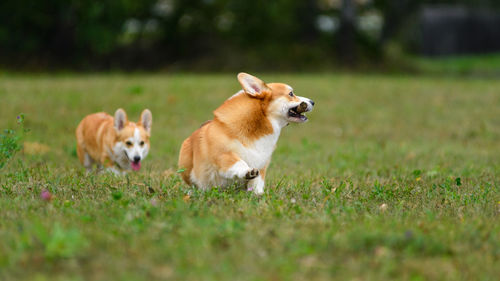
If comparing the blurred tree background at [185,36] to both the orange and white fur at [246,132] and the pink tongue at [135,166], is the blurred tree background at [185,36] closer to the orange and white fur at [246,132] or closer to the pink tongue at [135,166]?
the pink tongue at [135,166]

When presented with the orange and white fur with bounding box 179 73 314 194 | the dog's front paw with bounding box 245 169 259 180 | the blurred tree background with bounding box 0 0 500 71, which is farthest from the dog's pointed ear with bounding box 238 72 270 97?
the blurred tree background with bounding box 0 0 500 71

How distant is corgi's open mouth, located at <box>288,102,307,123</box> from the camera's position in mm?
5014

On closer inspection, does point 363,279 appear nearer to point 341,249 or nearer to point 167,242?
point 341,249

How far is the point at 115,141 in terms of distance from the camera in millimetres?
6914

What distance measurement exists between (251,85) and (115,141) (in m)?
2.52

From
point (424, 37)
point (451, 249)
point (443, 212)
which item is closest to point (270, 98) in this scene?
point (443, 212)

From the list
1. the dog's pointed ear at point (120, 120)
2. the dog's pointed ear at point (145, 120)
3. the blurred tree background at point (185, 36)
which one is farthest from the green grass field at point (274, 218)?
the blurred tree background at point (185, 36)

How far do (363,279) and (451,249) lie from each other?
0.77 m

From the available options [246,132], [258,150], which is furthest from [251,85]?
[258,150]

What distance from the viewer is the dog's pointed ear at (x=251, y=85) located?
500cm

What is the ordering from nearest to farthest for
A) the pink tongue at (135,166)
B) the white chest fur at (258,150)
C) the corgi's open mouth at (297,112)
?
the white chest fur at (258,150) → the corgi's open mouth at (297,112) → the pink tongue at (135,166)

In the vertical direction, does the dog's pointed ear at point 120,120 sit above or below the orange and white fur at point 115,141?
A: above

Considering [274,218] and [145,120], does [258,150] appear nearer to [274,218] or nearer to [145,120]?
[274,218]

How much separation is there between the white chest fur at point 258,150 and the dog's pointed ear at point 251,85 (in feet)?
1.01
